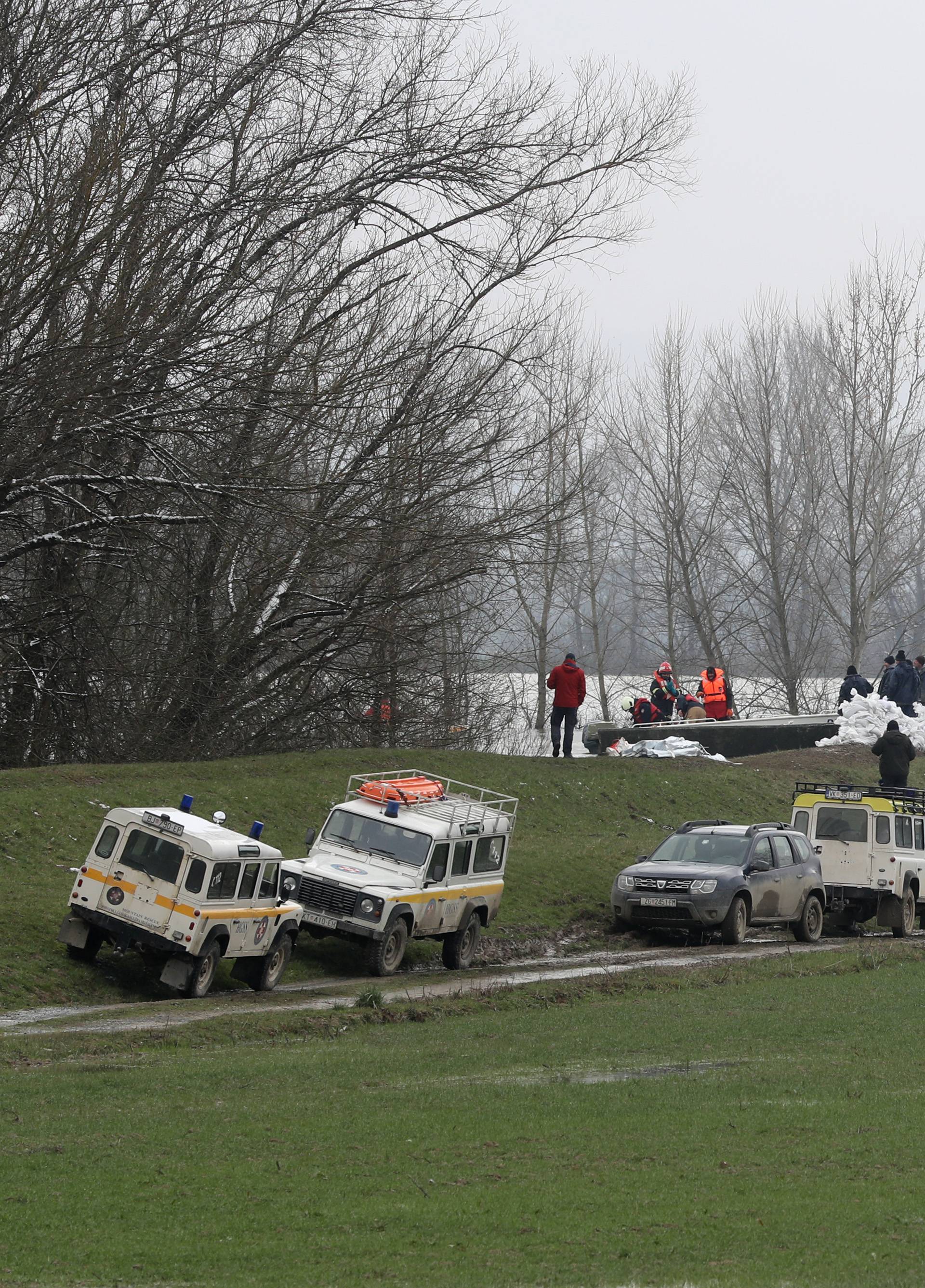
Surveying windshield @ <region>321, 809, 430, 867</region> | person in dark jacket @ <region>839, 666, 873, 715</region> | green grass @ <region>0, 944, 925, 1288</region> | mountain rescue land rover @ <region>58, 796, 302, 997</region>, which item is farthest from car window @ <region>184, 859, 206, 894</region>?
person in dark jacket @ <region>839, 666, 873, 715</region>

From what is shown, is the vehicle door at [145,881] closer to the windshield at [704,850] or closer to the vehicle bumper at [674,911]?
the vehicle bumper at [674,911]

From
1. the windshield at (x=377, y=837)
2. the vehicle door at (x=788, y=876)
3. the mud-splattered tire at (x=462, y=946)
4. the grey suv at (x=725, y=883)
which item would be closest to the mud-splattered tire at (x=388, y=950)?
the windshield at (x=377, y=837)

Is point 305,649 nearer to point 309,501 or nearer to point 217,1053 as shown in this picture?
point 309,501

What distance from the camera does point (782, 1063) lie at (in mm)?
12250

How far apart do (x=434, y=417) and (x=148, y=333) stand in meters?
11.6

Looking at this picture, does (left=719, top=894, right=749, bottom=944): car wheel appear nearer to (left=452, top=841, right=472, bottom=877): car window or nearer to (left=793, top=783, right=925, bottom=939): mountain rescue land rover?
(left=793, top=783, right=925, bottom=939): mountain rescue land rover

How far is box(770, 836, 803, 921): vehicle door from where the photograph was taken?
78.4ft

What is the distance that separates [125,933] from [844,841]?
45.9 ft

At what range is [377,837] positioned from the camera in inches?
808

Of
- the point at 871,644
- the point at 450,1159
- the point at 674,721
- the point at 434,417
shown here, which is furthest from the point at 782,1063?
the point at 871,644

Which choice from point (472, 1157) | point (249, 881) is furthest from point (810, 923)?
point (472, 1157)

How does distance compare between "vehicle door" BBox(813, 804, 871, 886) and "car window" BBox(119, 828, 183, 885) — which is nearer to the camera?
"car window" BBox(119, 828, 183, 885)

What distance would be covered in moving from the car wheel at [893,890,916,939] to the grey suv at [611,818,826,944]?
1.93 meters

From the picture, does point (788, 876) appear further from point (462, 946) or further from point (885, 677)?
point (885, 677)
